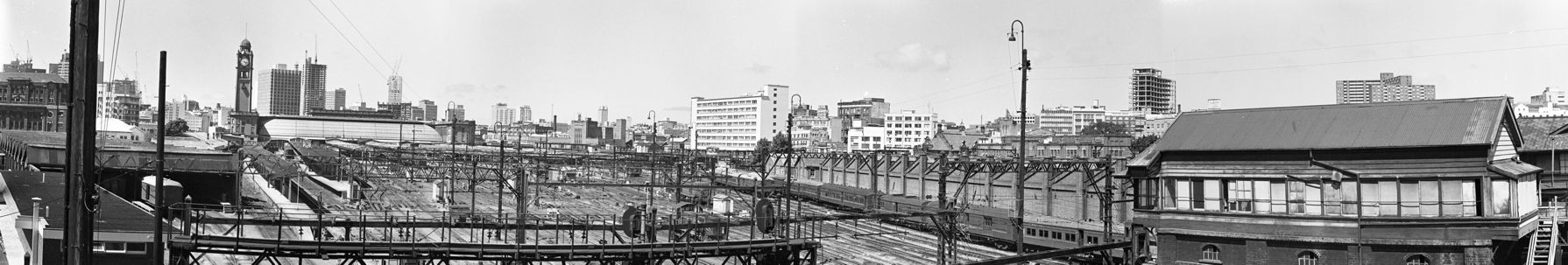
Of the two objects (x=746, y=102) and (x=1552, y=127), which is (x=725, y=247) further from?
(x=746, y=102)

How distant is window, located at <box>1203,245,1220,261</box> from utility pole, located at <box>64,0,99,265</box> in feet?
79.5

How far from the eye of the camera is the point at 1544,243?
25.6 metres

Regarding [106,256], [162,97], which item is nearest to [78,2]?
[162,97]

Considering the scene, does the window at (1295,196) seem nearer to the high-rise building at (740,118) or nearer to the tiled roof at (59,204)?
the tiled roof at (59,204)

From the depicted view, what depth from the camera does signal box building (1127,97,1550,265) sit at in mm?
22641

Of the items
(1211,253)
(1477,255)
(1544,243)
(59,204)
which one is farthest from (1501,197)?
(59,204)

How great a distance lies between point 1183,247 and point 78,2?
24552 mm

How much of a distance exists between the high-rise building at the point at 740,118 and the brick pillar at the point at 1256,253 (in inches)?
5943

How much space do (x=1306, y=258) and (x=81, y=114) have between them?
83.4 ft

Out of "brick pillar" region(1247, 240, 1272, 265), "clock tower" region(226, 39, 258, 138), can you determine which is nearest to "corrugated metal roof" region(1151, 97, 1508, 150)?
"brick pillar" region(1247, 240, 1272, 265)

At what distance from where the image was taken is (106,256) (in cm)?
2662

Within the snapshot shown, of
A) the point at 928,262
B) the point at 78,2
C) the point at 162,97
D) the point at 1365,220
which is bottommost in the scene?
the point at 928,262

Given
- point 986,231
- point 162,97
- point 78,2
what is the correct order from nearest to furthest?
1. point 78,2
2. point 162,97
3. point 986,231

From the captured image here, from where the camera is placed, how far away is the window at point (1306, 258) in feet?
79.9
